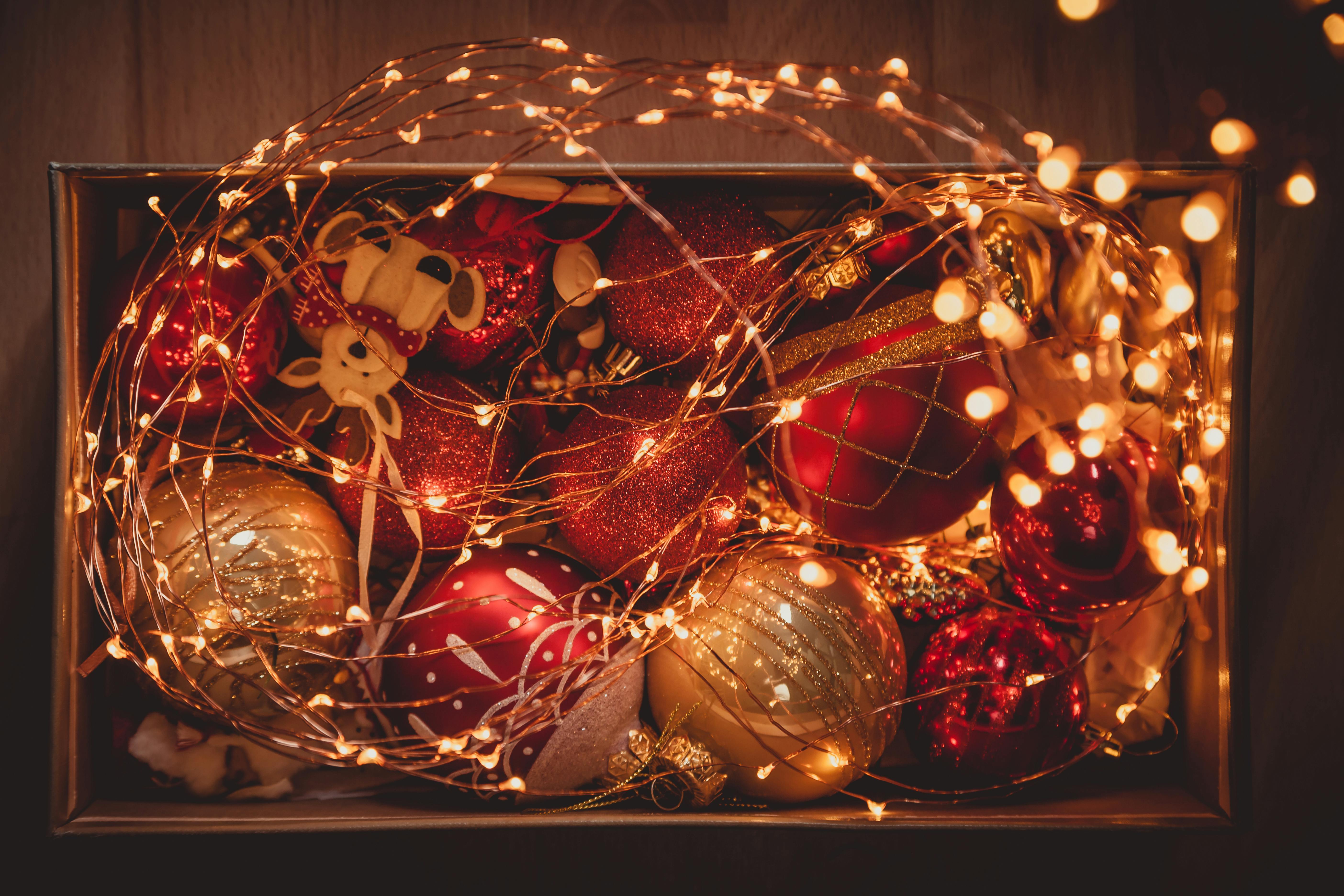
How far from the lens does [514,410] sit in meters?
0.82

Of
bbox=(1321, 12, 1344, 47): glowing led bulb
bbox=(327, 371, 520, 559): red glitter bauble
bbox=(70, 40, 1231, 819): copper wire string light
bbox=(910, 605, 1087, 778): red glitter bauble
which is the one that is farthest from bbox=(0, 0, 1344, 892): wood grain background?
bbox=(327, 371, 520, 559): red glitter bauble

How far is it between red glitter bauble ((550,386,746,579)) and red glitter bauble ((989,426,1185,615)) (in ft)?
0.90

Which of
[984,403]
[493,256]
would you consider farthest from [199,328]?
[984,403]

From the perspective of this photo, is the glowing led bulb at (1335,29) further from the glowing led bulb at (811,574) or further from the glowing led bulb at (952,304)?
the glowing led bulb at (811,574)

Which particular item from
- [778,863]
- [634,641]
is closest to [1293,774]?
[778,863]

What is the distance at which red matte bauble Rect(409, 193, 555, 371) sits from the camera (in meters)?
0.73

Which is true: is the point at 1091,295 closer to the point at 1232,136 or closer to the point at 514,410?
the point at 1232,136

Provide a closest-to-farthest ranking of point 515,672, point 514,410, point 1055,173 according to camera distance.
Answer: point 1055,173
point 515,672
point 514,410

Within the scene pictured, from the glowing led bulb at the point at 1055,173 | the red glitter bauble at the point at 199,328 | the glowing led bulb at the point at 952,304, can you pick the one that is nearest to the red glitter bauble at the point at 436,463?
the red glitter bauble at the point at 199,328

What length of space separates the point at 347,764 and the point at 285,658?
12 cm

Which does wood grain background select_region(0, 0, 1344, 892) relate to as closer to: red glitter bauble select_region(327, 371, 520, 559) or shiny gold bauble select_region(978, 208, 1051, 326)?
shiny gold bauble select_region(978, 208, 1051, 326)

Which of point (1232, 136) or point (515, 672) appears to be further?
point (1232, 136)

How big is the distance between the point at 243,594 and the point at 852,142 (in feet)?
2.74

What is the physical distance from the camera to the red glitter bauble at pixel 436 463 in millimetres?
728
